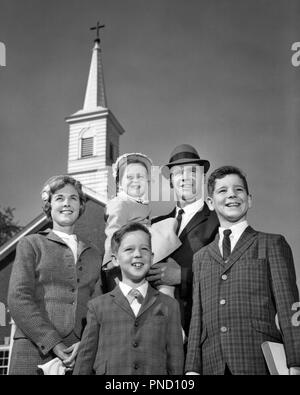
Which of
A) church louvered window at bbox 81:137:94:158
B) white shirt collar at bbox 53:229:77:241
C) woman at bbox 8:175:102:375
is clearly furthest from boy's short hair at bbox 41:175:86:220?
church louvered window at bbox 81:137:94:158

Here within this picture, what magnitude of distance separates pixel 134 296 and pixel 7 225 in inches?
62.1

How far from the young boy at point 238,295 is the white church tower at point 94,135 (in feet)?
3.33

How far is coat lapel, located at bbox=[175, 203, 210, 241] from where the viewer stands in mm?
2926

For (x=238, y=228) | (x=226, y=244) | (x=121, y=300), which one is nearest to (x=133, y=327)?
(x=121, y=300)

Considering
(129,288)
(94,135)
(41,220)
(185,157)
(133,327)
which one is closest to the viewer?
(133,327)

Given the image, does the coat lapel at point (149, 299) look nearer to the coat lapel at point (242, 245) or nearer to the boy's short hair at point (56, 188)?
the coat lapel at point (242, 245)

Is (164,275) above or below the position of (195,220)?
below

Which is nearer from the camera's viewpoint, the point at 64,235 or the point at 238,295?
the point at 238,295

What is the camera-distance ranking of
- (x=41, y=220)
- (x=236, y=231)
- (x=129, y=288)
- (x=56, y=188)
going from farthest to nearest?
(x=41, y=220)
(x=56, y=188)
(x=236, y=231)
(x=129, y=288)

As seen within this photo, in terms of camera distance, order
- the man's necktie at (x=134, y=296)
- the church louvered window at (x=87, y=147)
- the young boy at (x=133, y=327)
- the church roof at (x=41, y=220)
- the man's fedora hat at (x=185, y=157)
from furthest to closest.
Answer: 1. the church louvered window at (x=87, y=147)
2. the church roof at (x=41, y=220)
3. the man's fedora hat at (x=185, y=157)
4. the man's necktie at (x=134, y=296)
5. the young boy at (x=133, y=327)

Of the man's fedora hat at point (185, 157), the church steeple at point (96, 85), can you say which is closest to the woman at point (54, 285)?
the man's fedora hat at point (185, 157)

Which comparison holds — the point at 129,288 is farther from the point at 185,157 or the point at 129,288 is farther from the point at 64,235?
the point at 185,157

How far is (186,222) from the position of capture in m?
2.98

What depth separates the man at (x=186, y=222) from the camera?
279 centimetres
